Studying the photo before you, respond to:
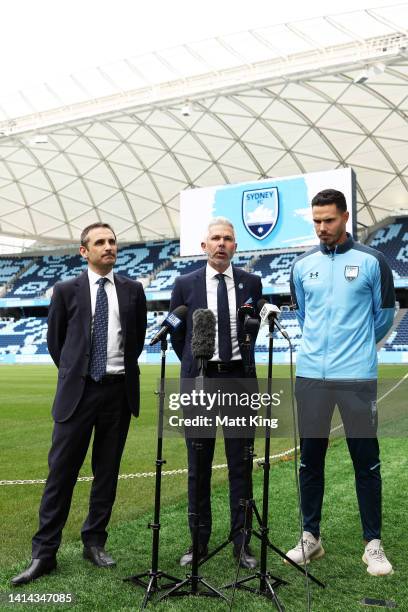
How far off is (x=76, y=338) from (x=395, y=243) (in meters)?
37.4

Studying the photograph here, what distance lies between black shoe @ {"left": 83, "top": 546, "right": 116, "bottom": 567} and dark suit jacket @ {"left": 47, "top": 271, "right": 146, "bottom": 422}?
87 centimetres

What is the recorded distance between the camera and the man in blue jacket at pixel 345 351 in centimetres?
388

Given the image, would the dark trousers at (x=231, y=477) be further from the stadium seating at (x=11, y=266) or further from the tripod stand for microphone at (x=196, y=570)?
the stadium seating at (x=11, y=266)

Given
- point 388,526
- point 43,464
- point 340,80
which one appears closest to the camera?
point 388,526

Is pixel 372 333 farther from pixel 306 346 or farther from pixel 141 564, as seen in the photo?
pixel 141 564

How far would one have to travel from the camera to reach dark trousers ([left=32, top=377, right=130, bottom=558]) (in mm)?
3809

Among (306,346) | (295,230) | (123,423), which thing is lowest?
(123,423)

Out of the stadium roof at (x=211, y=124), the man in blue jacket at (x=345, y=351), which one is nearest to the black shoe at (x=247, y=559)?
the man in blue jacket at (x=345, y=351)

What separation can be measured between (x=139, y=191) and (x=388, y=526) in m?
34.9

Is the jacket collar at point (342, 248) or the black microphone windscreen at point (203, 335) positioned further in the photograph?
the jacket collar at point (342, 248)

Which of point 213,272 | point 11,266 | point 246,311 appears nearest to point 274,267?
point 11,266

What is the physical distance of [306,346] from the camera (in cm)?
405

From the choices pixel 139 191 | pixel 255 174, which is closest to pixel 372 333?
pixel 255 174

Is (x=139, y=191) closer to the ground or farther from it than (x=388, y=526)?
farther from it
